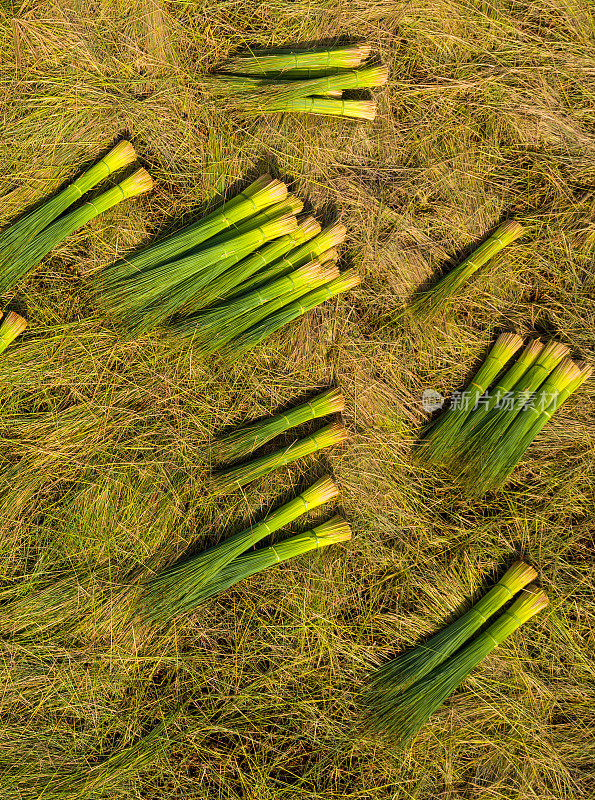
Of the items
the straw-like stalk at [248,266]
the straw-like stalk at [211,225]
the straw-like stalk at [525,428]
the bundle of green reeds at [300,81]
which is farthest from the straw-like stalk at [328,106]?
the straw-like stalk at [525,428]

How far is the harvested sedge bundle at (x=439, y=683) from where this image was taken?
8.59 feet

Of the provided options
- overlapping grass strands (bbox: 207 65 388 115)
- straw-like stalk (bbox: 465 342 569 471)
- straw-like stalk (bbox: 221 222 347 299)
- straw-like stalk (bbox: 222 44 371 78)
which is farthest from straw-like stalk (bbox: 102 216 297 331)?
straw-like stalk (bbox: 465 342 569 471)

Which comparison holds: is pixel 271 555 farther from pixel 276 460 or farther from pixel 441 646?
pixel 441 646

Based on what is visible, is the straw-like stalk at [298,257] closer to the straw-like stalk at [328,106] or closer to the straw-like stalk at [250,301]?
the straw-like stalk at [250,301]

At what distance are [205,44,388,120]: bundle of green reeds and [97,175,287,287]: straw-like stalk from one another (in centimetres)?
38

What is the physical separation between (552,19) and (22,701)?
4.30 meters

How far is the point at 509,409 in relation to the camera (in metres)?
2.72

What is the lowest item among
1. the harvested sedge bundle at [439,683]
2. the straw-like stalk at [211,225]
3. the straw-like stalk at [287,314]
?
the harvested sedge bundle at [439,683]

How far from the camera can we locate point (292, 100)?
2.69m

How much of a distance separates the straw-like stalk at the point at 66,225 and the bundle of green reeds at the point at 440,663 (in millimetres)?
2613

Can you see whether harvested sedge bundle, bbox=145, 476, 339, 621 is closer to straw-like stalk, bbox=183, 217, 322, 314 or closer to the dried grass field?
the dried grass field

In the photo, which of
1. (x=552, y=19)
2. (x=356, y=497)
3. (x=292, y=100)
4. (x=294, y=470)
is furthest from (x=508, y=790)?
(x=552, y=19)

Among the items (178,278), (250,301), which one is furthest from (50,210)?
(250,301)

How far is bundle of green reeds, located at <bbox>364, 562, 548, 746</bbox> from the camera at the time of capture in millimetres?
2627
